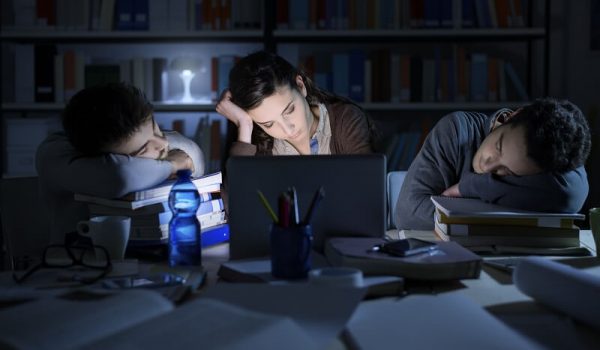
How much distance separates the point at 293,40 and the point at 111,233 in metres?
2.38

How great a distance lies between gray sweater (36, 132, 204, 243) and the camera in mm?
1371

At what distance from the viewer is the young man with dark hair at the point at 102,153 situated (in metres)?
1.39

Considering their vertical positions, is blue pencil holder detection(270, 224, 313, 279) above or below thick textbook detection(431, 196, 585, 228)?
below

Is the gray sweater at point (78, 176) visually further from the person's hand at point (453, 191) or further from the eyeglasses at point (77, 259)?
the person's hand at point (453, 191)

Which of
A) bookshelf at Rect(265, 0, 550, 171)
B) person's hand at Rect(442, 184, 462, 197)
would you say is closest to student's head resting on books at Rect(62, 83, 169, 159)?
person's hand at Rect(442, 184, 462, 197)

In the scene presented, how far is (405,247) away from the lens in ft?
3.62

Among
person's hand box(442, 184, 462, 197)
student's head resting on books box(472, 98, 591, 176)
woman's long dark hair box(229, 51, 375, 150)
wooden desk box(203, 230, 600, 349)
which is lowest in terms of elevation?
wooden desk box(203, 230, 600, 349)

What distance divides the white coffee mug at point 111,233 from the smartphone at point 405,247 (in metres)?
0.45

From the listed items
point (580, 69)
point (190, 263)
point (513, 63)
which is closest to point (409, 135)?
point (513, 63)

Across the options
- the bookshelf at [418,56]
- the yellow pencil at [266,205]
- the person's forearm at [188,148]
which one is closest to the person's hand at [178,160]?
the person's forearm at [188,148]

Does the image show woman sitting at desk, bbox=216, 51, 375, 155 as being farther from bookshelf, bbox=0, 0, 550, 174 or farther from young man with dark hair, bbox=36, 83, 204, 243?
bookshelf, bbox=0, 0, 550, 174

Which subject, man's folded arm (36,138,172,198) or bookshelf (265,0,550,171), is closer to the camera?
man's folded arm (36,138,172,198)

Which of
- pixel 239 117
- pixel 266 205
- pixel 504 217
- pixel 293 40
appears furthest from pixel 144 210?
pixel 293 40

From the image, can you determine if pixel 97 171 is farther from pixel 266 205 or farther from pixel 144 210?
pixel 266 205
